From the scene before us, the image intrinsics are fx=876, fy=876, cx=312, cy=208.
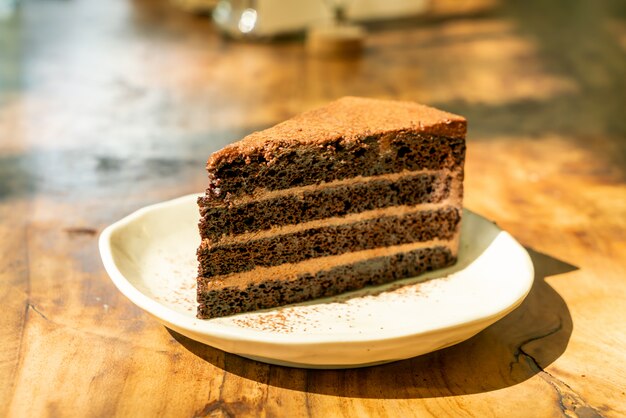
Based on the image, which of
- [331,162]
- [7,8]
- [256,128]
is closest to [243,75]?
[256,128]

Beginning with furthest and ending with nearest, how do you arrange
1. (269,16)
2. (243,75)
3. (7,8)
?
Answer: (7,8)
(269,16)
(243,75)

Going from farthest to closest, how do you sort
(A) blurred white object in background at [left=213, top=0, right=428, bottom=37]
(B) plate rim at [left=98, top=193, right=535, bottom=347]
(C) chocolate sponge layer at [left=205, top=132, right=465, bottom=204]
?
(A) blurred white object in background at [left=213, top=0, right=428, bottom=37] → (C) chocolate sponge layer at [left=205, top=132, right=465, bottom=204] → (B) plate rim at [left=98, top=193, right=535, bottom=347]

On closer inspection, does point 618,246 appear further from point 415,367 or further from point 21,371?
point 21,371

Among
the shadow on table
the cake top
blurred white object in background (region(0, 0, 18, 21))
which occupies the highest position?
the cake top

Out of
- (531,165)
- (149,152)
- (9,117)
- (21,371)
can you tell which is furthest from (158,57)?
(21,371)

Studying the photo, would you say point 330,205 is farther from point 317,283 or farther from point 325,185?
point 317,283

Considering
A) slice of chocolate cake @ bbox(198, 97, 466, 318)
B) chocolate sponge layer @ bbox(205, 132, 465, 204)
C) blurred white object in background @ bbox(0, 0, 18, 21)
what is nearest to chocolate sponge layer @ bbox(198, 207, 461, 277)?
slice of chocolate cake @ bbox(198, 97, 466, 318)

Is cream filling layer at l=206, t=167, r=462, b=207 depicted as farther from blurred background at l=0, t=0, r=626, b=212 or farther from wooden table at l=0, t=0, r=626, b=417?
blurred background at l=0, t=0, r=626, b=212

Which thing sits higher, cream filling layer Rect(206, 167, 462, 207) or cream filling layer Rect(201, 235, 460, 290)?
cream filling layer Rect(206, 167, 462, 207)
